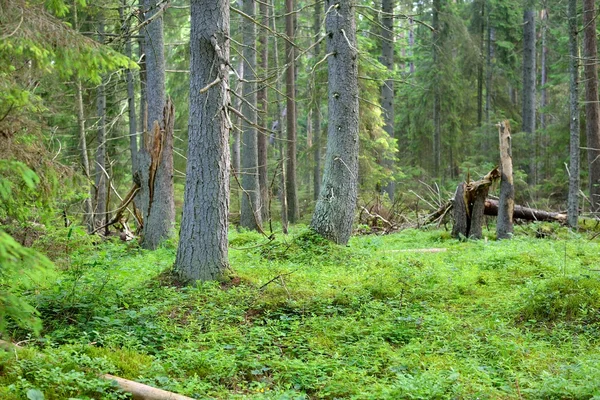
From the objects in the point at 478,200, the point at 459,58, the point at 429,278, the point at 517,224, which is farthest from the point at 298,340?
the point at 459,58

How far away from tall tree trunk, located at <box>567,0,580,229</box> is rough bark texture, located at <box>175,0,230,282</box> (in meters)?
8.74

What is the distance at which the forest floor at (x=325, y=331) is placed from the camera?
511cm

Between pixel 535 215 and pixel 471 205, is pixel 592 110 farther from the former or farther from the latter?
pixel 471 205

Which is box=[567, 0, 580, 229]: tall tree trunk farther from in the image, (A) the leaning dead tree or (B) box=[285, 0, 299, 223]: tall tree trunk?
(B) box=[285, 0, 299, 223]: tall tree trunk

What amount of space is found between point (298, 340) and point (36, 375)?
8.91 feet

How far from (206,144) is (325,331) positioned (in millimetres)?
3025

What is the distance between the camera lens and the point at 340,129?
10.8 m

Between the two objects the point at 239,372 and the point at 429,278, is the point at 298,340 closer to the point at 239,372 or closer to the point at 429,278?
the point at 239,372

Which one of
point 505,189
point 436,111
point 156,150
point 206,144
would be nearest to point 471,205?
point 505,189

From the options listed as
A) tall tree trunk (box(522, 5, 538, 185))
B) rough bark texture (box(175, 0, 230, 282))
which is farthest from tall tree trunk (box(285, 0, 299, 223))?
tall tree trunk (box(522, 5, 538, 185))

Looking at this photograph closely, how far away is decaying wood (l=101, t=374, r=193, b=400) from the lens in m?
4.84

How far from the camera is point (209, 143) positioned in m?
7.98

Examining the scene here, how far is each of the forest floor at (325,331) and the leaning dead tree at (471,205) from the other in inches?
130

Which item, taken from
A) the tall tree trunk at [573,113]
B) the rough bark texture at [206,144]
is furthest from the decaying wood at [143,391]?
the tall tree trunk at [573,113]
